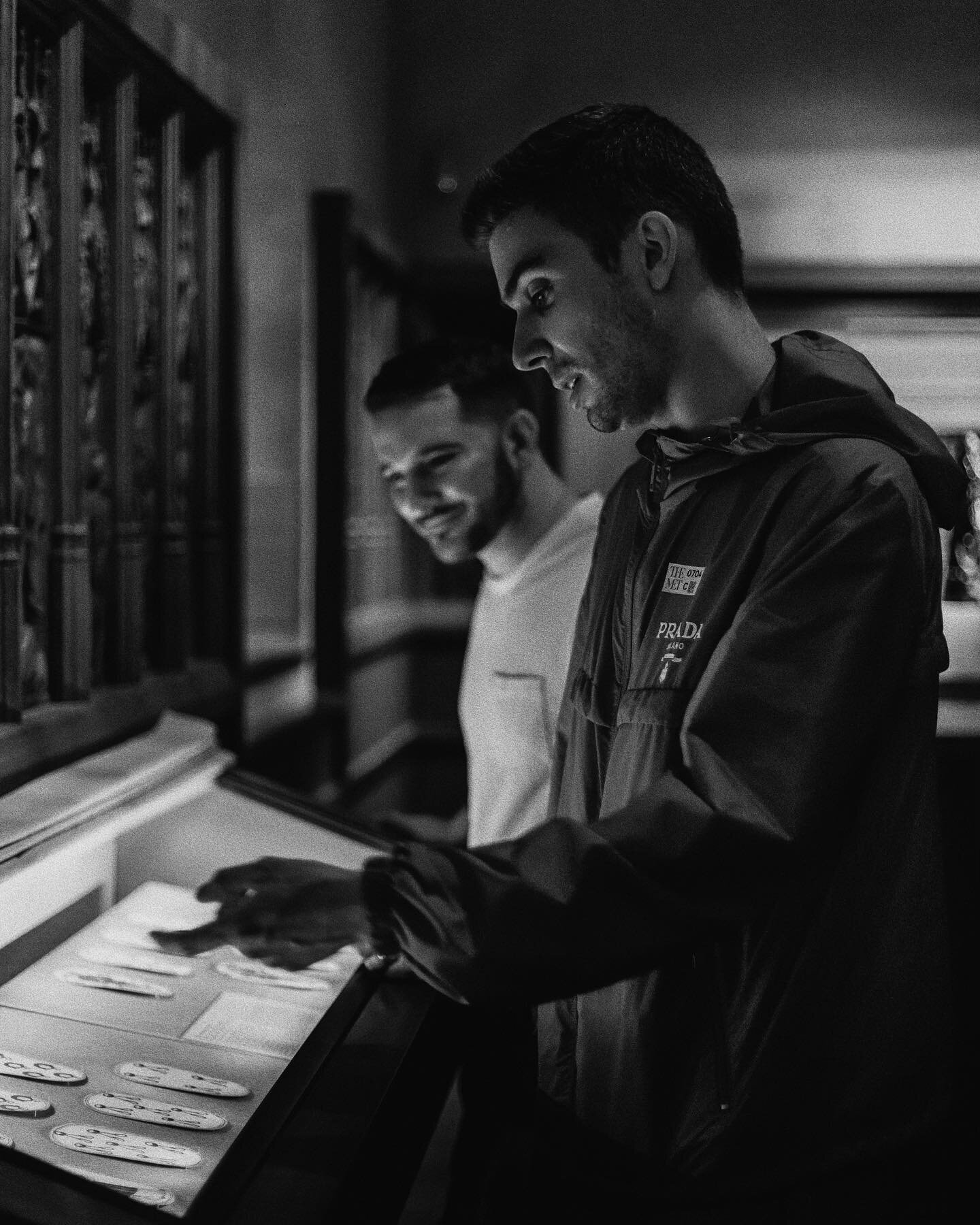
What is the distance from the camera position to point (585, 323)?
4.27ft

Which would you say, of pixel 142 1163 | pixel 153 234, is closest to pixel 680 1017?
pixel 142 1163

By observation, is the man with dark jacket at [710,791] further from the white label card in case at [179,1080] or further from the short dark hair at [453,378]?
the short dark hair at [453,378]

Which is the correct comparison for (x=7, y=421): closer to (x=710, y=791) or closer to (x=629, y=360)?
(x=629, y=360)

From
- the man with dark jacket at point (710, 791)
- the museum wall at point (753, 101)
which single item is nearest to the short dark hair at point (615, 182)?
the man with dark jacket at point (710, 791)

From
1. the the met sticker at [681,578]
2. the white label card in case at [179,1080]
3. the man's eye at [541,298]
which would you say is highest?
the man's eye at [541,298]

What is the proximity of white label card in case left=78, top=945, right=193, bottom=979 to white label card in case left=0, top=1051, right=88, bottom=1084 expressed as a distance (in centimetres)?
28

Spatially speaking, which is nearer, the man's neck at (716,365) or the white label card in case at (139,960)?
the man's neck at (716,365)

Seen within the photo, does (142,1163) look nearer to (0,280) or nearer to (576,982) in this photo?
(576,982)

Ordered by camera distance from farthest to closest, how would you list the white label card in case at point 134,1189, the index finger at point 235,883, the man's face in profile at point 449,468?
the man's face in profile at point 449,468
the index finger at point 235,883
the white label card in case at point 134,1189

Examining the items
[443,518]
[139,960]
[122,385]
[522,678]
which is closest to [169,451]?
[122,385]

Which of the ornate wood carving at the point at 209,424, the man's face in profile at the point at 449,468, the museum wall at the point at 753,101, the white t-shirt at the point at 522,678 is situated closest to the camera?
the white t-shirt at the point at 522,678

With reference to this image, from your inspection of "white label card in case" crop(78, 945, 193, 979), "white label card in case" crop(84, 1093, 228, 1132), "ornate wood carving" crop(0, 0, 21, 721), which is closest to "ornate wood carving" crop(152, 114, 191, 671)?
"ornate wood carving" crop(0, 0, 21, 721)

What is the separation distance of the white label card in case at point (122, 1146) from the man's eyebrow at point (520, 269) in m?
0.83

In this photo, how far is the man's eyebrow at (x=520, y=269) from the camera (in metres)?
1.31
